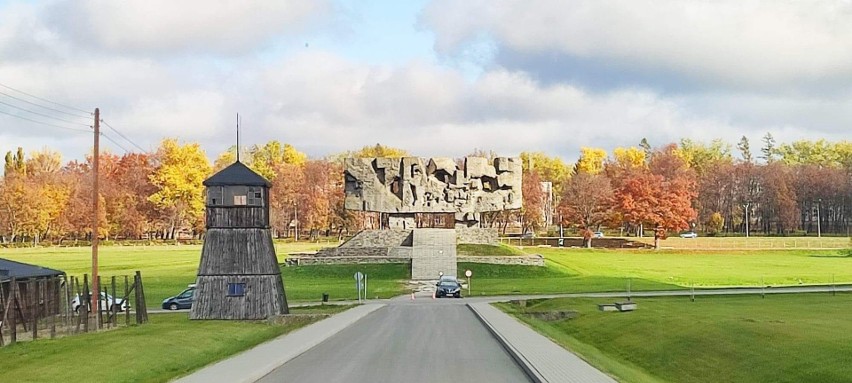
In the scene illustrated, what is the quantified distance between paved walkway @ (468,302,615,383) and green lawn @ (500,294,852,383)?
810 millimetres

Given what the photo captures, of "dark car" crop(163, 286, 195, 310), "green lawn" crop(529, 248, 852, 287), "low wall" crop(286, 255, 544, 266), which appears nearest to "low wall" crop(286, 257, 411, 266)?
"low wall" crop(286, 255, 544, 266)

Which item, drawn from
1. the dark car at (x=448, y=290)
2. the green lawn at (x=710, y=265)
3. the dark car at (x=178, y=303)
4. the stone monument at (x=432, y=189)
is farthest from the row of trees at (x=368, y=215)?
the dark car at (x=178, y=303)

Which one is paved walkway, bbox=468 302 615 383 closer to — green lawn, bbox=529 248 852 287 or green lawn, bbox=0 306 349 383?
green lawn, bbox=0 306 349 383

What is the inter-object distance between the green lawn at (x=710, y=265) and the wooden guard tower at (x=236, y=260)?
31087 mm

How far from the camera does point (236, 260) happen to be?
39.7 m

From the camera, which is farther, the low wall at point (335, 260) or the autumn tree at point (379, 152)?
the autumn tree at point (379, 152)

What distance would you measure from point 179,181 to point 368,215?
2598cm

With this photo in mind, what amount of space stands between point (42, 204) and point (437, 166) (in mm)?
55475

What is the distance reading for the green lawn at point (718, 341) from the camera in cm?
2295

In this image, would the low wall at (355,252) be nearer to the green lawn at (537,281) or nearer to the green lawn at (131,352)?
the green lawn at (537,281)

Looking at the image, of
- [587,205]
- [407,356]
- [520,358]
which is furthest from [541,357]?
[587,205]

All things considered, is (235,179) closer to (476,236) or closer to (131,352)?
(131,352)

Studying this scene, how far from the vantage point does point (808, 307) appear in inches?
1474

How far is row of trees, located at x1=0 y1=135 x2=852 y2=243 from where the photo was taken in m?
108
